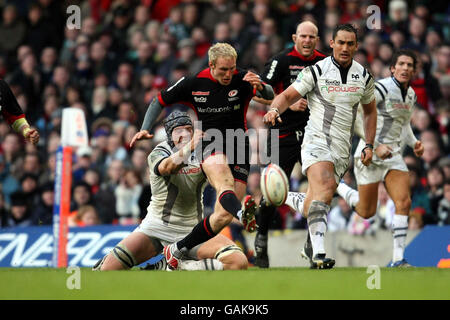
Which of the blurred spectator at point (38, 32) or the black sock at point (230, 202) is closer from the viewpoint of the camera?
the black sock at point (230, 202)

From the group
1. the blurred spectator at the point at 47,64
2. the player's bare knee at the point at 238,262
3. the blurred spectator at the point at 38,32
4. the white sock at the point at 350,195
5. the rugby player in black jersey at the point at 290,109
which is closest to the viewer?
the player's bare knee at the point at 238,262

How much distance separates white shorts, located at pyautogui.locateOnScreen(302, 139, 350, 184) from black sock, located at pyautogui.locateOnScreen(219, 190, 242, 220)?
36.6 inches

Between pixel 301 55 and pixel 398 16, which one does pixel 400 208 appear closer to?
pixel 301 55

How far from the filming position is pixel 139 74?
16.5m

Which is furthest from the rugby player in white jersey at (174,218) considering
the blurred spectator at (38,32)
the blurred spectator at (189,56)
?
the blurred spectator at (38,32)

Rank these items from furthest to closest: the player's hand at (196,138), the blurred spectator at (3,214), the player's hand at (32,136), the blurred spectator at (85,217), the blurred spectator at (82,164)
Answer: the blurred spectator at (82,164) < the blurred spectator at (3,214) < the blurred spectator at (85,217) < the player's hand at (32,136) < the player's hand at (196,138)

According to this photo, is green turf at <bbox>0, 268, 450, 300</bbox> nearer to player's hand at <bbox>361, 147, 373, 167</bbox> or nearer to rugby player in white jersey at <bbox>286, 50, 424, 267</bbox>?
player's hand at <bbox>361, 147, 373, 167</bbox>

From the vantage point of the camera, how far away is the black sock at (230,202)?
7.81m

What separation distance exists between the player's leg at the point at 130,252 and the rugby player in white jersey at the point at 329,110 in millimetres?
1560

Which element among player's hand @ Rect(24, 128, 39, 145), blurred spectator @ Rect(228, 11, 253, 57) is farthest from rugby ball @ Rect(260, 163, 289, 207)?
blurred spectator @ Rect(228, 11, 253, 57)

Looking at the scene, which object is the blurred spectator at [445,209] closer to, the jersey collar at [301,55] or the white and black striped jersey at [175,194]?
the jersey collar at [301,55]

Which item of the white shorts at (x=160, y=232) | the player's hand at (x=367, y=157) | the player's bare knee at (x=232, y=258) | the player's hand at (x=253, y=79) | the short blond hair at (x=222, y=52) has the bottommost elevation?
the player's bare knee at (x=232, y=258)

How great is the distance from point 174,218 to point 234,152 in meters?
0.89

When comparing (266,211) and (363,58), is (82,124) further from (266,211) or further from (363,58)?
(363,58)
